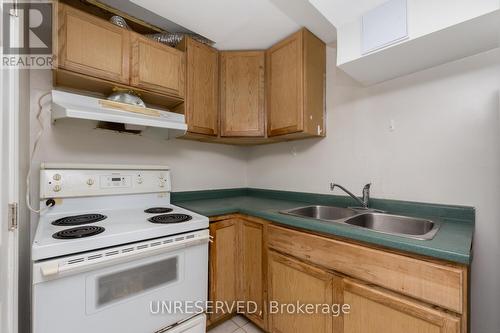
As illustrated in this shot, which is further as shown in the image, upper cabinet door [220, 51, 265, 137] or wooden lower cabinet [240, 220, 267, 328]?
upper cabinet door [220, 51, 265, 137]

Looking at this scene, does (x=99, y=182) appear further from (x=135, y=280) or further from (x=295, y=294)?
(x=295, y=294)

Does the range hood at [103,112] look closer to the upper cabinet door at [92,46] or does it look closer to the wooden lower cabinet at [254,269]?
the upper cabinet door at [92,46]

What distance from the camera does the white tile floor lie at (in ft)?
5.47

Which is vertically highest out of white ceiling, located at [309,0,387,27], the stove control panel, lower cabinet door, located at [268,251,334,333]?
white ceiling, located at [309,0,387,27]

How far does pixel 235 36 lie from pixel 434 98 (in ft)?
4.86

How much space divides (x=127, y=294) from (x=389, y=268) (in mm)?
1279

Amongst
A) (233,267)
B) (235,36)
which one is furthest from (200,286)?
(235,36)

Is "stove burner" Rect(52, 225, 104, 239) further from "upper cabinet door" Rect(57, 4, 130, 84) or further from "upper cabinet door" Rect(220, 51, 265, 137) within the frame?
"upper cabinet door" Rect(220, 51, 265, 137)

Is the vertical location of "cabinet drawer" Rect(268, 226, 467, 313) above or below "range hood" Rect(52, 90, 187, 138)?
below

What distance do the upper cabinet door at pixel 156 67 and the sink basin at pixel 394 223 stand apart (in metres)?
1.55

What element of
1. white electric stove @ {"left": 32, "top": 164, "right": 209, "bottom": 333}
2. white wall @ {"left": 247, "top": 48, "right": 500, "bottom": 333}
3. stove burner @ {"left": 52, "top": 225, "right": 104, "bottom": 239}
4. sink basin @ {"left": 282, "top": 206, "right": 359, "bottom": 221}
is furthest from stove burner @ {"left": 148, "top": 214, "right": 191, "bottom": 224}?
white wall @ {"left": 247, "top": 48, "right": 500, "bottom": 333}

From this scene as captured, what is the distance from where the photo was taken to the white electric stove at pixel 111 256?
96cm

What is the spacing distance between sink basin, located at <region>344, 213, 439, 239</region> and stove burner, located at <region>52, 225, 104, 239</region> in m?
1.36

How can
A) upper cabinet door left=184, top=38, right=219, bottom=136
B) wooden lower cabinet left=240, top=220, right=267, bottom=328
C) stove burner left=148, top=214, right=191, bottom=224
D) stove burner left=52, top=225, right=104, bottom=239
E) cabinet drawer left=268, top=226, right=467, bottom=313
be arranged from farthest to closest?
upper cabinet door left=184, top=38, right=219, bottom=136 → wooden lower cabinet left=240, top=220, right=267, bottom=328 → stove burner left=148, top=214, right=191, bottom=224 → stove burner left=52, top=225, right=104, bottom=239 → cabinet drawer left=268, top=226, right=467, bottom=313
